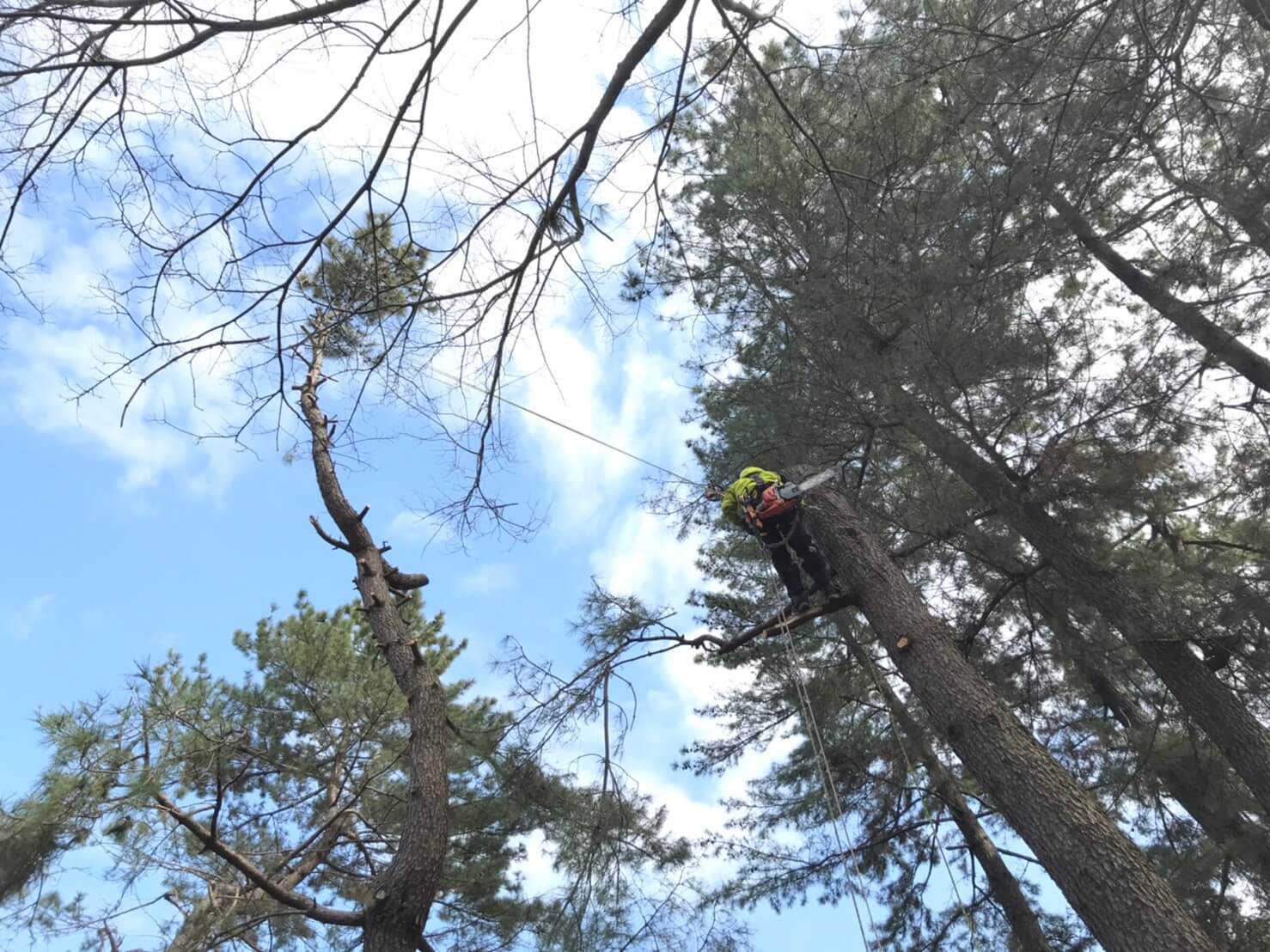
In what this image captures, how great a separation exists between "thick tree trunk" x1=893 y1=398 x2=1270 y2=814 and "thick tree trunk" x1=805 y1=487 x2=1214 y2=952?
905mm

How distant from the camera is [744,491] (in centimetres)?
478

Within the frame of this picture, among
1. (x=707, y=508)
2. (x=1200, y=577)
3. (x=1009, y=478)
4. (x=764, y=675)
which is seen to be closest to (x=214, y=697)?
(x=707, y=508)

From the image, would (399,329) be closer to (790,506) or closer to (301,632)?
(790,506)

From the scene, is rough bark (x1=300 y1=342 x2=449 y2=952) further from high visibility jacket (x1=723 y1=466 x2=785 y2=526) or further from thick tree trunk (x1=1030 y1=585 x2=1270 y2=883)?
thick tree trunk (x1=1030 y1=585 x2=1270 y2=883)

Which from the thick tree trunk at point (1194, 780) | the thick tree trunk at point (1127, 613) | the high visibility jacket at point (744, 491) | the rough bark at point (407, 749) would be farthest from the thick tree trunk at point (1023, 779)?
the rough bark at point (407, 749)

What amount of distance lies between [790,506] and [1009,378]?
68.7 inches

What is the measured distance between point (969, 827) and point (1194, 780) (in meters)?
1.98

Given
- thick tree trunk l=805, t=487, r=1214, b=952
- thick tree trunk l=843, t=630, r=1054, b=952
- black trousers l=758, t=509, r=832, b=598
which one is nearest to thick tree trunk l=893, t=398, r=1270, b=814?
thick tree trunk l=805, t=487, r=1214, b=952

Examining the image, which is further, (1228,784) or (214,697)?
(214,697)

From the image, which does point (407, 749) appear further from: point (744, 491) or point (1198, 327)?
point (1198, 327)

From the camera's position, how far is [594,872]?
422 cm

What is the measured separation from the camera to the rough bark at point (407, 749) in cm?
339

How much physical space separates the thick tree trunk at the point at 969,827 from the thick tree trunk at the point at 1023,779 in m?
1.95

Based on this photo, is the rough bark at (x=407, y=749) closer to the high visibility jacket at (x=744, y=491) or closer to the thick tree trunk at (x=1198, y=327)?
the high visibility jacket at (x=744, y=491)
